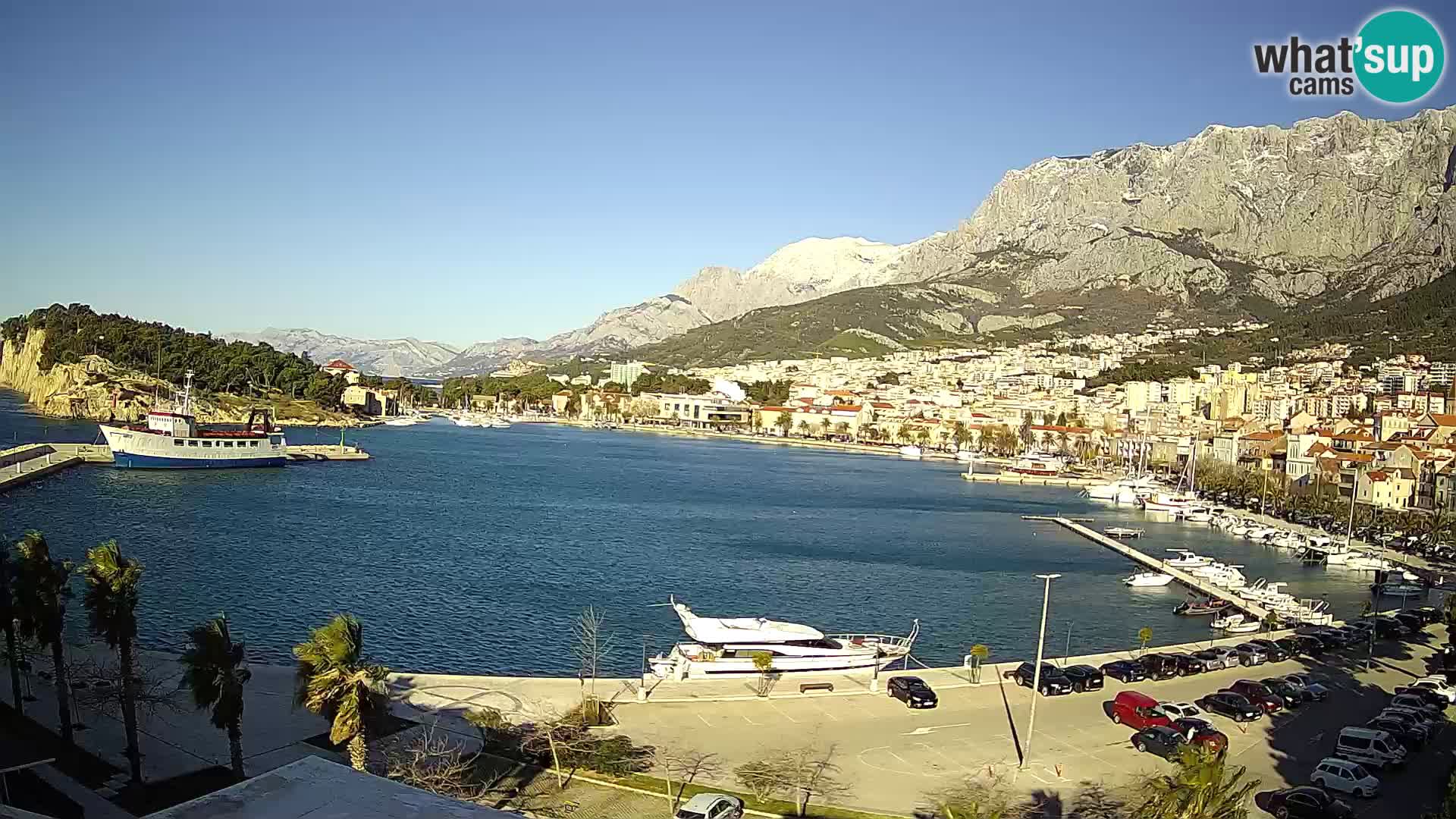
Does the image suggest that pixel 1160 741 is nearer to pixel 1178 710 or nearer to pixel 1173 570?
pixel 1178 710

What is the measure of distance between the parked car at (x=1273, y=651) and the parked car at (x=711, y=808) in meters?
14.9

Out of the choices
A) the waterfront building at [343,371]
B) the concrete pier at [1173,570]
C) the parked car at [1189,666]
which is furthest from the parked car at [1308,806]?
the waterfront building at [343,371]

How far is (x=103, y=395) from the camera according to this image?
3282 inches

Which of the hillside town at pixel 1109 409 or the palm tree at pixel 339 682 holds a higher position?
the hillside town at pixel 1109 409

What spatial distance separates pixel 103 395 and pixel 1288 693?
8909cm

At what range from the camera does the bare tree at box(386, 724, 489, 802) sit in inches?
453

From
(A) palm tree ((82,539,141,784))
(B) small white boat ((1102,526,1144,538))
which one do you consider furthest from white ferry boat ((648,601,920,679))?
(B) small white boat ((1102,526,1144,538))

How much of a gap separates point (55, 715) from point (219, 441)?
156 feet

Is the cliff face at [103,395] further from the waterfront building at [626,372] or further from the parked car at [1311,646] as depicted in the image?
the waterfront building at [626,372]

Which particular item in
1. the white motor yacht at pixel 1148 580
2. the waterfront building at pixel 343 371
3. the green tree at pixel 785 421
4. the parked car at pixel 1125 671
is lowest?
the white motor yacht at pixel 1148 580

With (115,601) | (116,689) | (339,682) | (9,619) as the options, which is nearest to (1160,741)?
(339,682)

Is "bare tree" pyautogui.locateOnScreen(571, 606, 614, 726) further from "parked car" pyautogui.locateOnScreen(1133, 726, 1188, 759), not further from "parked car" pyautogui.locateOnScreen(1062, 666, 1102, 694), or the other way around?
"parked car" pyautogui.locateOnScreen(1062, 666, 1102, 694)

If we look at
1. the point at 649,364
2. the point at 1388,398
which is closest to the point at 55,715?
the point at 1388,398

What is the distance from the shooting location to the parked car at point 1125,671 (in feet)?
63.8
